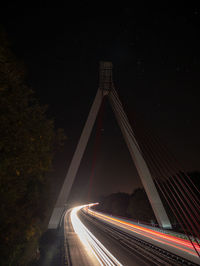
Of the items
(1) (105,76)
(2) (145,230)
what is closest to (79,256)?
(2) (145,230)

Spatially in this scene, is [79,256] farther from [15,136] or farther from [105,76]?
[105,76]

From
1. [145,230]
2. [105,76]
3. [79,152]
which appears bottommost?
[145,230]

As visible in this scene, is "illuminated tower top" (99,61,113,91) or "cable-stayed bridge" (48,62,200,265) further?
"illuminated tower top" (99,61,113,91)

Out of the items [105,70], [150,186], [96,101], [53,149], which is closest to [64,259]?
[53,149]

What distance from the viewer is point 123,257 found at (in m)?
13.7

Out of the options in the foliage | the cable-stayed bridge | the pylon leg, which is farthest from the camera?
the pylon leg

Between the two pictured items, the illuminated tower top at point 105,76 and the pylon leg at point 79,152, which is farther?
the pylon leg at point 79,152

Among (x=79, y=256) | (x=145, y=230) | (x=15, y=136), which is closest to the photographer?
(x=15, y=136)

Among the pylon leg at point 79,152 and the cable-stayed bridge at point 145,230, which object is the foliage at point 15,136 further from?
the pylon leg at point 79,152

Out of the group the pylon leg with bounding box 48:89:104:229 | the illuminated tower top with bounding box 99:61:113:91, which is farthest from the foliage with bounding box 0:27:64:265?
the illuminated tower top with bounding box 99:61:113:91

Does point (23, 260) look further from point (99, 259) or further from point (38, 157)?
point (38, 157)

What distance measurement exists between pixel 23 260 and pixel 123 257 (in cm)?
653

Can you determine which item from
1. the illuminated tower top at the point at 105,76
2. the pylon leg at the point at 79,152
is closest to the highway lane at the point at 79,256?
the pylon leg at the point at 79,152

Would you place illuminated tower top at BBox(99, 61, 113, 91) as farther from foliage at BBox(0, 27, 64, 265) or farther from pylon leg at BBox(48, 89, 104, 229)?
foliage at BBox(0, 27, 64, 265)
